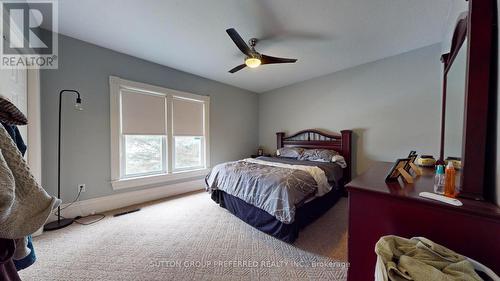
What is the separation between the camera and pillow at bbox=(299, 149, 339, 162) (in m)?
3.52

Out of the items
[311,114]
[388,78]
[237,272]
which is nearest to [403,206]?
[237,272]

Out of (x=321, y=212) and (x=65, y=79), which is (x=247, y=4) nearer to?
(x=65, y=79)

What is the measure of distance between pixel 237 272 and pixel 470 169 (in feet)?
5.76

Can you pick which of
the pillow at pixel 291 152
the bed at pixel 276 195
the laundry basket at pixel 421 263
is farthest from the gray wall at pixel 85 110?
the laundry basket at pixel 421 263

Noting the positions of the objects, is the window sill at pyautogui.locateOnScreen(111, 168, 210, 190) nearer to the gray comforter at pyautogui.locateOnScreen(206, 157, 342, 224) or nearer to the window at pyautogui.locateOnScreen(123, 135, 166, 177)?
the window at pyautogui.locateOnScreen(123, 135, 166, 177)

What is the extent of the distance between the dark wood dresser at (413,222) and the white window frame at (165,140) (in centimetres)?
329

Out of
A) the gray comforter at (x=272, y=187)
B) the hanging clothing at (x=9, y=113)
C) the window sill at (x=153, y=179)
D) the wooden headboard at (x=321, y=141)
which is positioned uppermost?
the hanging clothing at (x=9, y=113)

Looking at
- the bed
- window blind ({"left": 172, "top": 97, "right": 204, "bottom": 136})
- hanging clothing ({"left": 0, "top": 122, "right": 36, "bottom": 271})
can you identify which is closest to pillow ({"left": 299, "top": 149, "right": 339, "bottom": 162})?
the bed

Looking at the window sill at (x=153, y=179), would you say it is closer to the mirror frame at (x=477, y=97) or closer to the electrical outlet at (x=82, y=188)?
the electrical outlet at (x=82, y=188)

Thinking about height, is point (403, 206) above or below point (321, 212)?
above

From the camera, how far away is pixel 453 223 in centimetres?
86

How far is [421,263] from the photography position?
0.69 metres

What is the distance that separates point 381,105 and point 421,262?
11.3ft

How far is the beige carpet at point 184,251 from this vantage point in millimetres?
1603
